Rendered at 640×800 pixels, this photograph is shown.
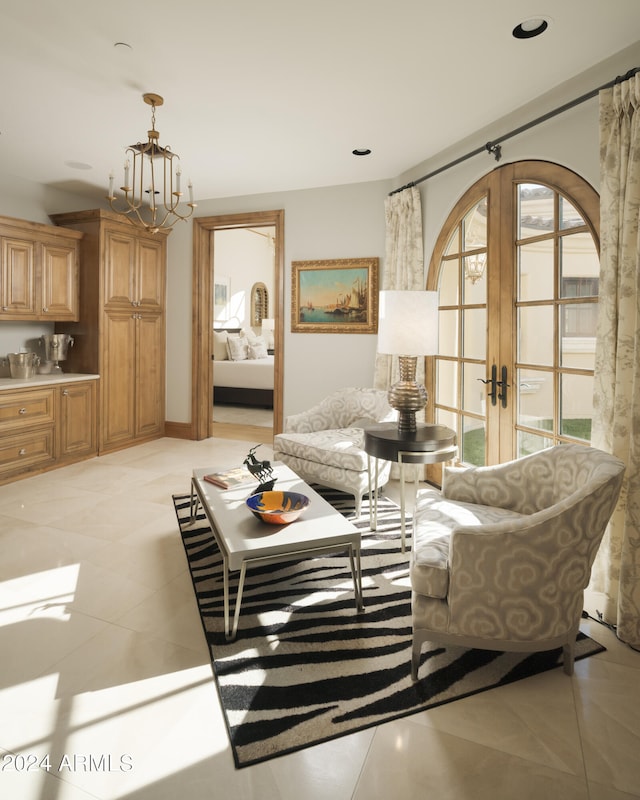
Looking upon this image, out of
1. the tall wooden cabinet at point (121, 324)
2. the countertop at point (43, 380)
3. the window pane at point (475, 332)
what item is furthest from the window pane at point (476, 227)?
the countertop at point (43, 380)

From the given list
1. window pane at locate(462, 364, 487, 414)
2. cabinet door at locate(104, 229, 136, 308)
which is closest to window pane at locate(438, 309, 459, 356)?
window pane at locate(462, 364, 487, 414)

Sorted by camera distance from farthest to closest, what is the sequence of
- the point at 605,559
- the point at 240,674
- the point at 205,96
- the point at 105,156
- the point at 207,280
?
the point at 207,280, the point at 105,156, the point at 205,96, the point at 605,559, the point at 240,674

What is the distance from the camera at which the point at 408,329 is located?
2.99 meters

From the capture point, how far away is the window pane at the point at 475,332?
11.7ft

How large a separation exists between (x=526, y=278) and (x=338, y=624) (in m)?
2.32

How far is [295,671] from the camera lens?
6.26 ft

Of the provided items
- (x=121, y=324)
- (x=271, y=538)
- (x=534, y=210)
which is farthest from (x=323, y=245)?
(x=271, y=538)

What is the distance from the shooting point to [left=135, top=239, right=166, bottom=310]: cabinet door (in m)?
5.46

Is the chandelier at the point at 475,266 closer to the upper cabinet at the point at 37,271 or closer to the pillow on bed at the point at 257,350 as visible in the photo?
the upper cabinet at the point at 37,271

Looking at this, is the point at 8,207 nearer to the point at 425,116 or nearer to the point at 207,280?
the point at 207,280

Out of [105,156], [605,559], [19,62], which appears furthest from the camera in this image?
[105,156]

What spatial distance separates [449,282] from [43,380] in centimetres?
359

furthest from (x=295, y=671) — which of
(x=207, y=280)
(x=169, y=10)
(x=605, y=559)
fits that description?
(x=207, y=280)

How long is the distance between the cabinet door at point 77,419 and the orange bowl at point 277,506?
115 inches
